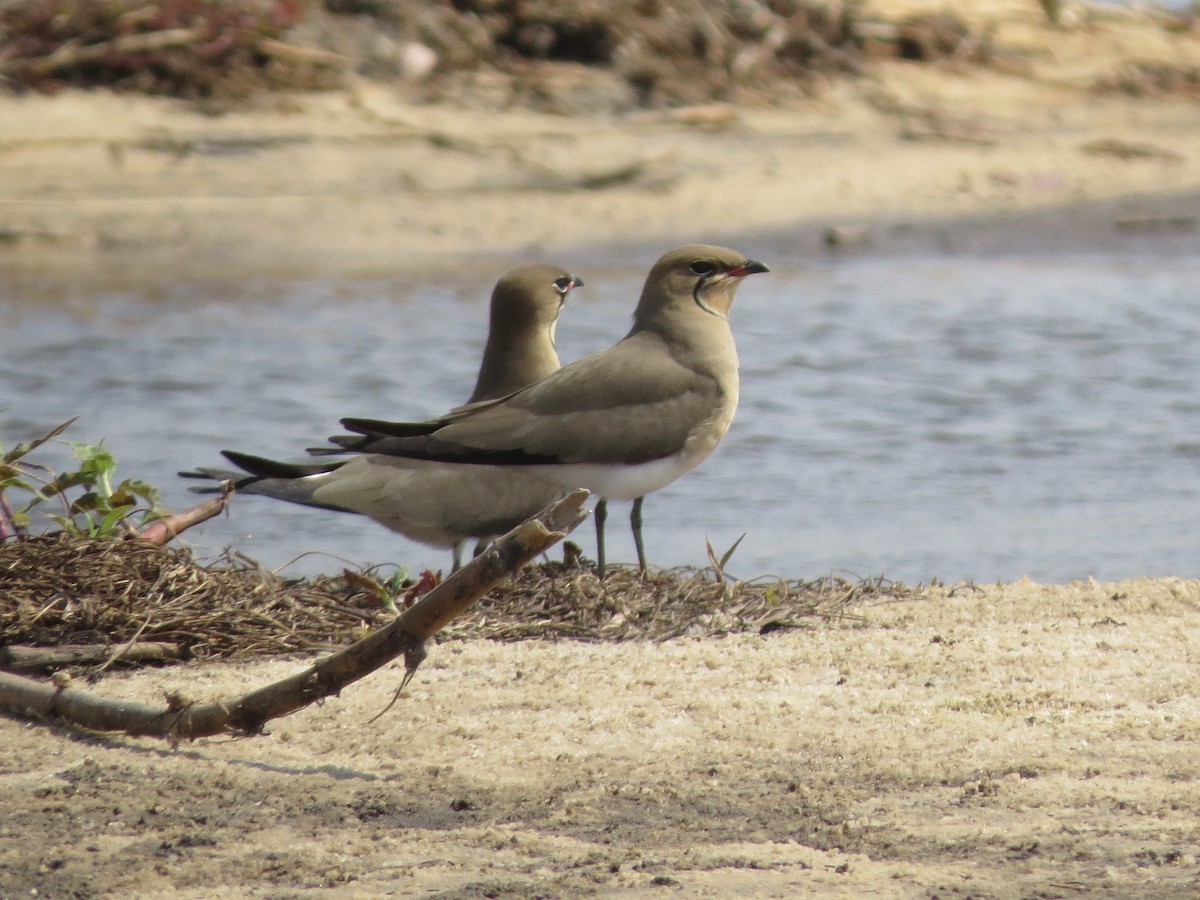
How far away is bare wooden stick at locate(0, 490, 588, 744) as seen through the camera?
10.6ft

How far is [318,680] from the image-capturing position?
141 inches

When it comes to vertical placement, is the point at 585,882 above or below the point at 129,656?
above

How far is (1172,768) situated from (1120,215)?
26.5ft

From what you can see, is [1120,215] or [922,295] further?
[1120,215]

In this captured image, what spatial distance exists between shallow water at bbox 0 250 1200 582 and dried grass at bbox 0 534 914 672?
0.26m

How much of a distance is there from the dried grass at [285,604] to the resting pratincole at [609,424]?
32cm

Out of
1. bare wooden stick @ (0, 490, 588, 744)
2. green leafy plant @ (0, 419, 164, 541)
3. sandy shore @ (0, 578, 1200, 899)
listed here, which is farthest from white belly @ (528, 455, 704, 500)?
bare wooden stick @ (0, 490, 588, 744)

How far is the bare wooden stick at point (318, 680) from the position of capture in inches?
127

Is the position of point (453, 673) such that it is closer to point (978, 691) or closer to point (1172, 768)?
point (978, 691)

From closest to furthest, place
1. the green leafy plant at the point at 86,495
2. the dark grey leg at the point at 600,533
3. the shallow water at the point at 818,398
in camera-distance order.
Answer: the green leafy plant at the point at 86,495 < the dark grey leg at the point at 600,533 < the shallow water at the point at 818,398

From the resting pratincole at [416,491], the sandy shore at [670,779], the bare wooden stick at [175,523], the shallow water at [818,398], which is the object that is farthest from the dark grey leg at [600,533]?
the bare wooden stick at [175,523]

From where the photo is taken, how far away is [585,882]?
306cm

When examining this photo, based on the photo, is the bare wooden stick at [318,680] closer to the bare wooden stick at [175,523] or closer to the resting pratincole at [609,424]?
the bare wooden stick at [175,523]

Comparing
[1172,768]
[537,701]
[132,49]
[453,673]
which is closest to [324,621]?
[453,673]
